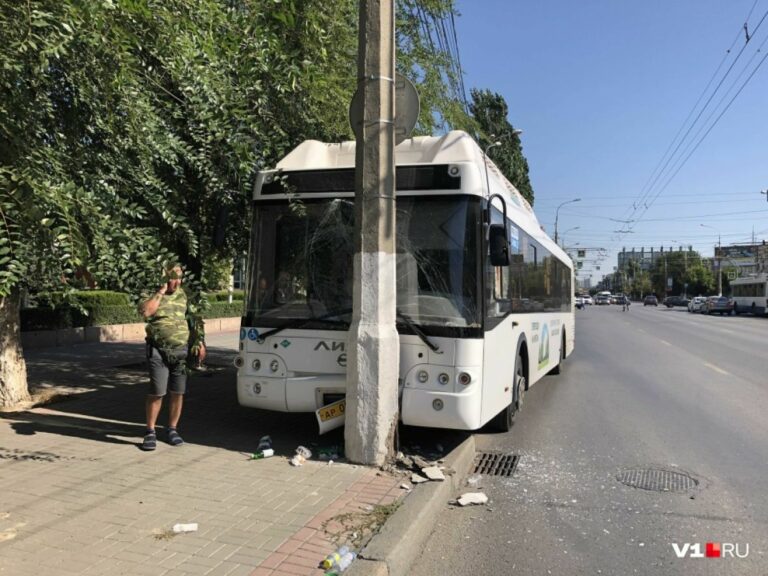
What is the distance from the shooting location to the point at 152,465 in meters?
5.46

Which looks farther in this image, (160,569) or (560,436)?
(560,436)

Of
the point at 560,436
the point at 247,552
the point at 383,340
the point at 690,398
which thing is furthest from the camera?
the point at 690,398

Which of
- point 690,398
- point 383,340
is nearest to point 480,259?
point 383,340

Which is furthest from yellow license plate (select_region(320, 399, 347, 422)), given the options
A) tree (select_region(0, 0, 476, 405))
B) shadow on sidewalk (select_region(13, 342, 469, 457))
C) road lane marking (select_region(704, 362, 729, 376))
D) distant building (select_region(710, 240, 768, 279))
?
distant building (select_region(710, 240, 768, 279))

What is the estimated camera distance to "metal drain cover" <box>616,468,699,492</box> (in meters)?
5.48

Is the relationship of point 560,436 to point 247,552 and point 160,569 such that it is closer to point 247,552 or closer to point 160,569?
point 247,552

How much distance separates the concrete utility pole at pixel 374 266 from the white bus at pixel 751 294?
49.0m

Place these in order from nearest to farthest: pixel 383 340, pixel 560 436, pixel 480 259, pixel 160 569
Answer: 1. pixel 160 569
2. pixel 383 340
3. pixel 480 259
4. pixel 560 436

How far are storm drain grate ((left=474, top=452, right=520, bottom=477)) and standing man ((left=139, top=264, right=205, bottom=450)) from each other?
3.01m

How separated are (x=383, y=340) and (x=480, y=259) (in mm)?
1229

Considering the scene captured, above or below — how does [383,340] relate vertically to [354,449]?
above

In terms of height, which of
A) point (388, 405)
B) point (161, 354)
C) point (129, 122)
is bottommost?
point (388, 405)

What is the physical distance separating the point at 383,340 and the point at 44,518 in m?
2.82

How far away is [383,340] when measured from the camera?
5.39 meters
